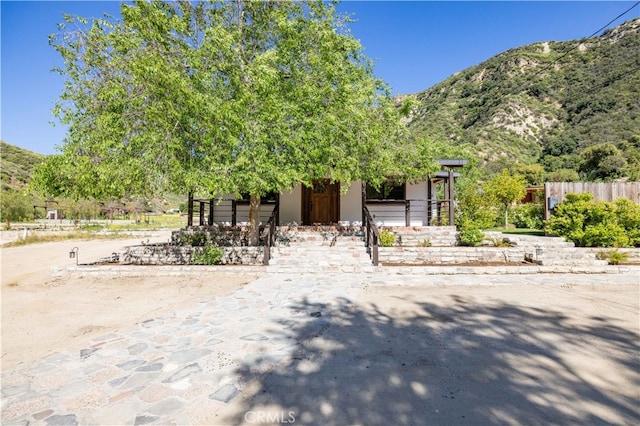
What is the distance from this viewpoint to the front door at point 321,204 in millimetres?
14023

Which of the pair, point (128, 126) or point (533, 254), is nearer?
point (128, 126)

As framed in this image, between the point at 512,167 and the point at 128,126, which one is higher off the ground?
the point at 512,167

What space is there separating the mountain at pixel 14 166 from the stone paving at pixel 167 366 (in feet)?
170

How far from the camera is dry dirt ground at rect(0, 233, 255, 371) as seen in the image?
169 inches

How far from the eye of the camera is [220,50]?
798 cm

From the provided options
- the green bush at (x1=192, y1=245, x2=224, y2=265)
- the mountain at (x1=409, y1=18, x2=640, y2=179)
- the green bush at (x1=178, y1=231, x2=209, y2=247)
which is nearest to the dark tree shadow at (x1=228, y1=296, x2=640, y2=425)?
the green bush at (x1=192, y1=245, x2=224, y2=265)

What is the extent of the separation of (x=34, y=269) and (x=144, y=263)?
4.00 meters

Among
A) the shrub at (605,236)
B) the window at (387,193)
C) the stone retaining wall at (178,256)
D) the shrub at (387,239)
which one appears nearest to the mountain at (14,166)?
the stone retaining wall at (178,256)

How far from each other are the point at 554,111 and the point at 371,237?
60.1 meters

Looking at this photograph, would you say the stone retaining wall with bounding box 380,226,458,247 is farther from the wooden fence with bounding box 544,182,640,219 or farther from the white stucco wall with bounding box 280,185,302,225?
the wooden fence with bounding box 544,182,640,219

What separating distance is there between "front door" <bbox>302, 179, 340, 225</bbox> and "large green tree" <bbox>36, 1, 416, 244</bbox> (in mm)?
4800

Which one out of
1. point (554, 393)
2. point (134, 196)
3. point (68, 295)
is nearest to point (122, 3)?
point (134, 196)

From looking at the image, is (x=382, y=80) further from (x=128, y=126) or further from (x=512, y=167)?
(x=512, y=167)

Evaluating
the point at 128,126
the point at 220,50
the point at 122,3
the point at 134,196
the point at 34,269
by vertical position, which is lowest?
the point at 34,269
